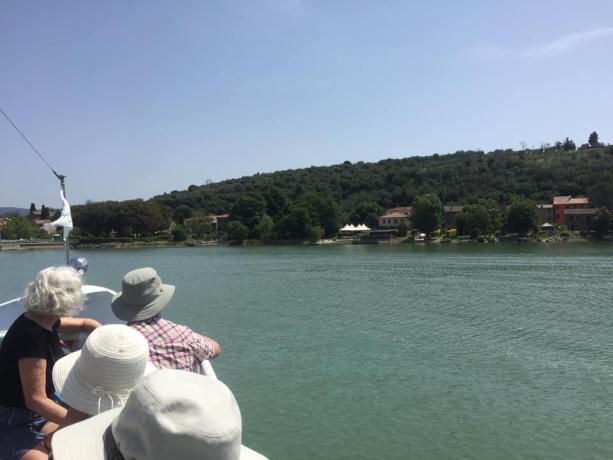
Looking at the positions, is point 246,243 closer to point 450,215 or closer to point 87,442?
point 450,215

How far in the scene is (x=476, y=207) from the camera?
8500cm

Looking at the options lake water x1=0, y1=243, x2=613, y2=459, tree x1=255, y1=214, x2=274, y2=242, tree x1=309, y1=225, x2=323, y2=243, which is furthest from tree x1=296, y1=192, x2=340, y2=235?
lake water x1=0, y1=243, x2=613, y2=459

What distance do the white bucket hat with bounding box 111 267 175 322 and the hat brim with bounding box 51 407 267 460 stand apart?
2101 millimetres

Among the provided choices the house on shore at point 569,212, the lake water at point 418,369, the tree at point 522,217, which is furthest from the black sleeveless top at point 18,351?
the house on shore at point 569,212

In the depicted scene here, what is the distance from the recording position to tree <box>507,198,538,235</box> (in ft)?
268

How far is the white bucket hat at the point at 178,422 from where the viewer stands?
1636 mm

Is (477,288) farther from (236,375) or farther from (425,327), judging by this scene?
(236,375)

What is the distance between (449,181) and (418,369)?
122 metres

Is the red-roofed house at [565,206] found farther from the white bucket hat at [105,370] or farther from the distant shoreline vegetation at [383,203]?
the white bucket hat at [105,370]

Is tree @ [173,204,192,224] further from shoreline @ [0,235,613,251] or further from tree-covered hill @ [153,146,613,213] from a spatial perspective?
shoreline @ [0,235,613,251]

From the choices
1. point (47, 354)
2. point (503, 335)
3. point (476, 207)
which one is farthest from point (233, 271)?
point (476, 207)

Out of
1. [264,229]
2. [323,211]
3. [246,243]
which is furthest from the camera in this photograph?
[323,211]

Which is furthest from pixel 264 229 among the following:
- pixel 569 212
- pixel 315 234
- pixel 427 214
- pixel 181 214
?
pixel 569 212

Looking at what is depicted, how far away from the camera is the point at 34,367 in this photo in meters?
3.16
